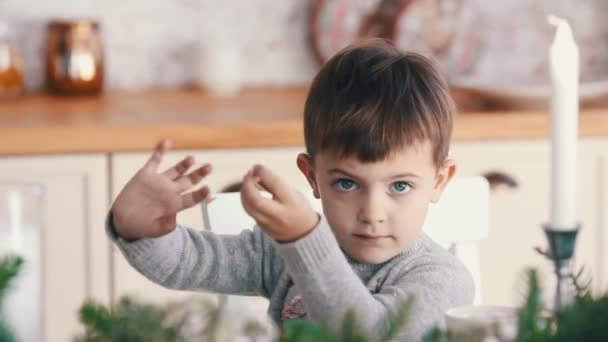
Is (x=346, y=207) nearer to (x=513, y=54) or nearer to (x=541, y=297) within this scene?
(x=541, y=297)

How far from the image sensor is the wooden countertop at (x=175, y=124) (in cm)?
227

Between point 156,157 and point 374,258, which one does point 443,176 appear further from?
point 156,157

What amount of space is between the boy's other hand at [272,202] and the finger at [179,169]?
0.12m

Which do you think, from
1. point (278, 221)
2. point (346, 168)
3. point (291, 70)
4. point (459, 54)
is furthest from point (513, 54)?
point (278, 221)

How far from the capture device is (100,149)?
2.28 metres

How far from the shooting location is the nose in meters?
1.26

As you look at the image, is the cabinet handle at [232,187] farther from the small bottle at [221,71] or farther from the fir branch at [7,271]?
the fir branch at [7,271]

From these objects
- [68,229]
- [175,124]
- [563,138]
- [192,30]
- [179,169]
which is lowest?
[68,229]

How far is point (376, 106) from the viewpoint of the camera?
4.29 ft

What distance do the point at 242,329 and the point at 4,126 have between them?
1.70 metres

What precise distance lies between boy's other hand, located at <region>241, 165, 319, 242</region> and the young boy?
0.44 feet

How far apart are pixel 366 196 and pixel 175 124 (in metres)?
1.11

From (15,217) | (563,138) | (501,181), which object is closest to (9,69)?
(15,217)

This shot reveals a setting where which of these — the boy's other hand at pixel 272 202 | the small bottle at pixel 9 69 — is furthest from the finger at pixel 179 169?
the small bottle at pixel 9 69
